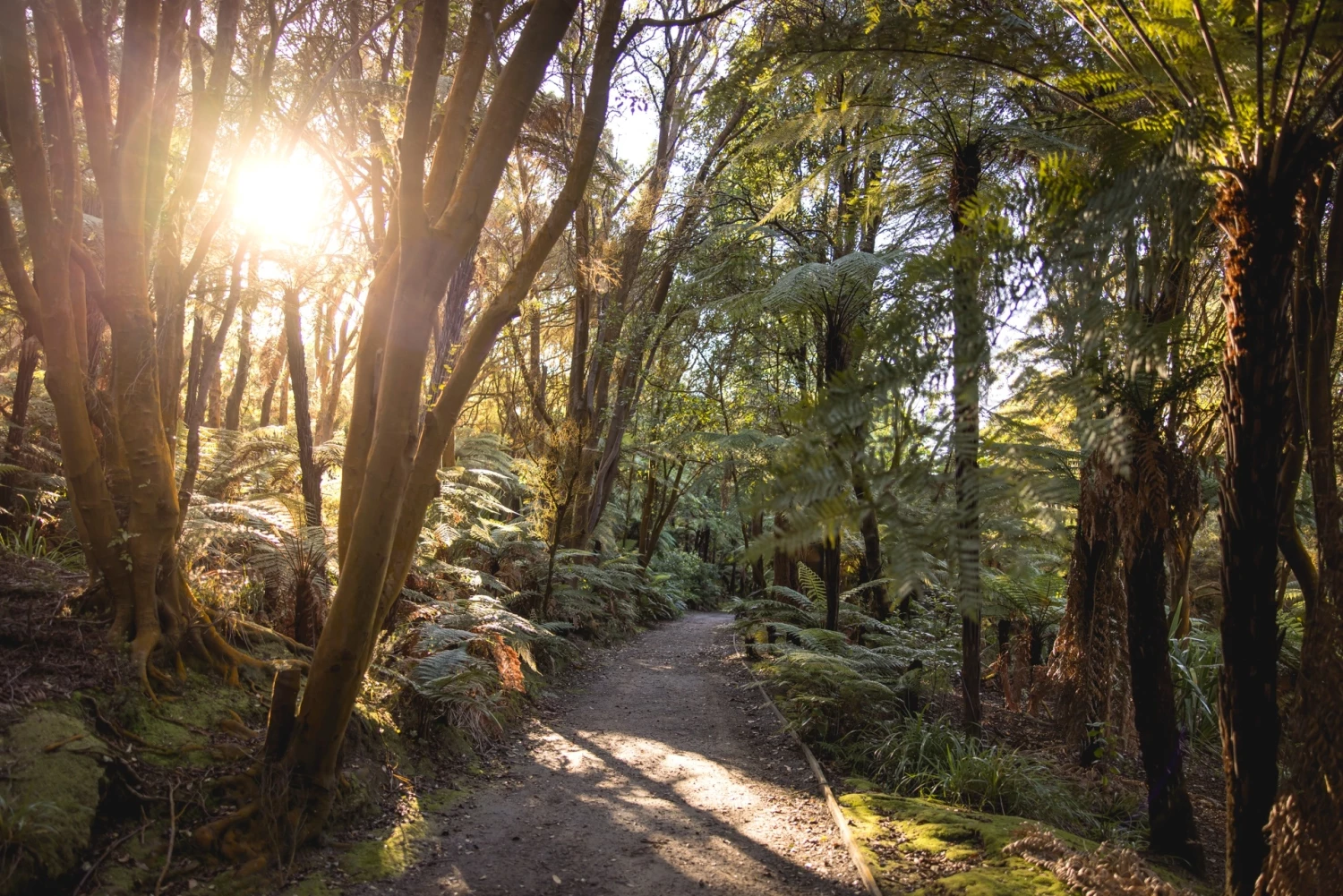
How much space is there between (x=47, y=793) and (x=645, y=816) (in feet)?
9.96

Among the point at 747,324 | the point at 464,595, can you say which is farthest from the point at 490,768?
the point at 747,324

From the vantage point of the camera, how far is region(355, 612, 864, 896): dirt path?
3.69 meters

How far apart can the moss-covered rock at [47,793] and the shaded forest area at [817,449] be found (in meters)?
0.02

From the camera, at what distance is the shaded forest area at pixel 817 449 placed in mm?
1575

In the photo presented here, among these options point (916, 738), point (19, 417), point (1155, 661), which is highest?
point (19, 417)

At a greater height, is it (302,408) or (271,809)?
(302,408)

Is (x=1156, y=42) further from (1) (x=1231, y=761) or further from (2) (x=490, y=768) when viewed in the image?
(2) (x=490, y=768)

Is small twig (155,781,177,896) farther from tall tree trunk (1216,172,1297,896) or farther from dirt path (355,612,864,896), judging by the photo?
tall tree trunk (1216,172,1297,896)

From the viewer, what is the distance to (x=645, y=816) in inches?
178

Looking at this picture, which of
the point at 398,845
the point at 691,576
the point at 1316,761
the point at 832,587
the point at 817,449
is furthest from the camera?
the point at 691,576

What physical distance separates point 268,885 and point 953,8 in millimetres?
5594

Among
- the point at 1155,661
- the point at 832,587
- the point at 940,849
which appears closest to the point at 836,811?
the point at 940,849

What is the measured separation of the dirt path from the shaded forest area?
0.39 meters

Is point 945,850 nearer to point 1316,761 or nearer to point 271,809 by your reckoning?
point 1316,761
